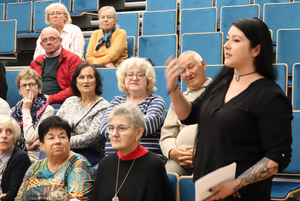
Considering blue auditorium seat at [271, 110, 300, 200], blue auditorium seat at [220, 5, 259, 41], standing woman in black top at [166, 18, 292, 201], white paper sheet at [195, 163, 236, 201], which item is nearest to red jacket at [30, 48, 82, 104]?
blue auditorium seat at [220, 5, 259, 41]

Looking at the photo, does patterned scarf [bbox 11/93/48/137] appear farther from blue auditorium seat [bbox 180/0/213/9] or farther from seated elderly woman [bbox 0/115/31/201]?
blue auditorium seat [bbox 180/0/213/9]

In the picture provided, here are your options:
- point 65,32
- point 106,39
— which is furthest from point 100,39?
point 65,32

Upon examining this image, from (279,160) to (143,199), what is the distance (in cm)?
58

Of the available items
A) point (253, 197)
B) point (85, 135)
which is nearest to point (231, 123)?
point (253, 197)

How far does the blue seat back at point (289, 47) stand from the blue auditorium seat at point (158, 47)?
674 millimetres

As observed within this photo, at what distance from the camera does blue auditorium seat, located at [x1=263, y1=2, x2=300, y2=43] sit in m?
2.79

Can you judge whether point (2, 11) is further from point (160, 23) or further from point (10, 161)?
point (10, 161)

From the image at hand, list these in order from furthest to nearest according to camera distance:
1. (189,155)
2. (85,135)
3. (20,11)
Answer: (20,11)
(85,135)
(189,155)

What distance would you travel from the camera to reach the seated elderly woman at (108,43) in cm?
285

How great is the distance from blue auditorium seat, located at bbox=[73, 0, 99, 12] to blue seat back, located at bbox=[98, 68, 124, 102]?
1.62 meters

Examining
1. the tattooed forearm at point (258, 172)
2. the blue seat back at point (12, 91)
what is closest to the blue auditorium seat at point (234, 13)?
the blue seat back at point (12, 91)

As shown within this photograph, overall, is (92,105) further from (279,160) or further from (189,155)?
(279,160)

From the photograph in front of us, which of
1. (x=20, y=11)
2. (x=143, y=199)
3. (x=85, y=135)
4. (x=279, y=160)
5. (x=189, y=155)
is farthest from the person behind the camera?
(x=20, y=11)

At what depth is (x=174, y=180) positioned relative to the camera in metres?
1.42
